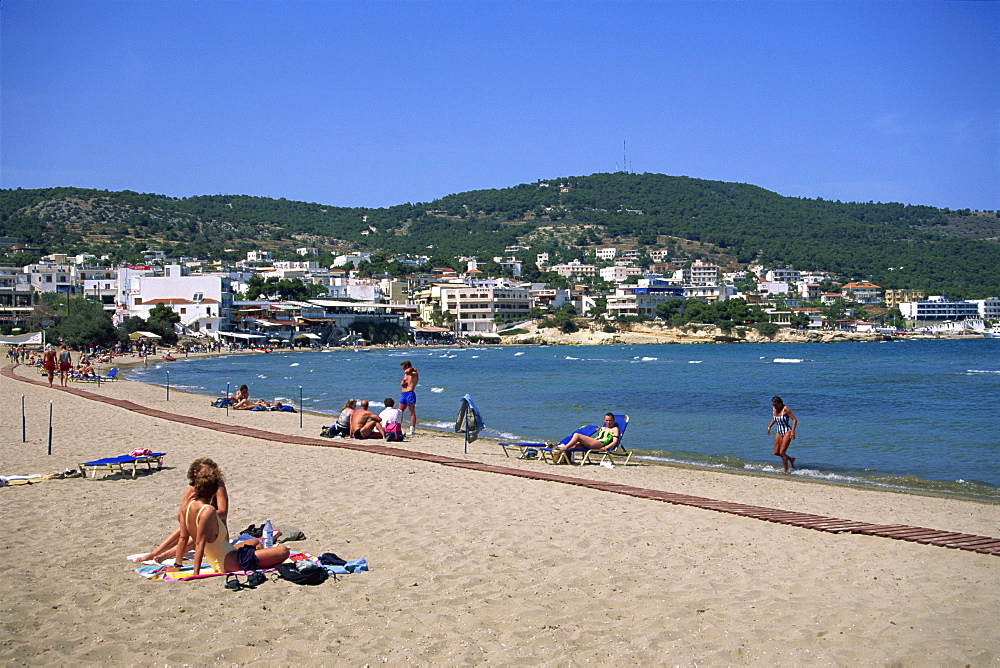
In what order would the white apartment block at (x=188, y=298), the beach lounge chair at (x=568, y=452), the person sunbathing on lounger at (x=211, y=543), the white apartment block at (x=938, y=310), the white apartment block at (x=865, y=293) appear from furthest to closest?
1. the white apartment block at (x=865, y=293)
2. the white apartment block at (x=938, y=310)
3. the white apartment block at (x=188, y=298)
4. the beach lounge chair at (x=568, y=452)
5. the person sunbathing on lounger at (x=211, y=543)

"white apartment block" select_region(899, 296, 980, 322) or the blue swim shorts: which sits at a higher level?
"white apartment block" select_region(899, 296, 980, 322)

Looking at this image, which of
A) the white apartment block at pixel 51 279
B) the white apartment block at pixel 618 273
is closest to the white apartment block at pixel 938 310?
the white apartment block at pixel 618 273

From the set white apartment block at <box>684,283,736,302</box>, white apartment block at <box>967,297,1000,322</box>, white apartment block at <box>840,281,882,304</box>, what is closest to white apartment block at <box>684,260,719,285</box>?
white apartment block at <box>840,281,882,304</box>

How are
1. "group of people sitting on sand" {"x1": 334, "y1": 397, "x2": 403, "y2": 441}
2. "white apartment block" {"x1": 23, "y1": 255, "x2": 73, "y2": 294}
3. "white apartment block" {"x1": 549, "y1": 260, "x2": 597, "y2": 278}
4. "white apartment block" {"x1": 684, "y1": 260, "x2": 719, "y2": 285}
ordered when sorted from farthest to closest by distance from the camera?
"white apartment block" {"x1": 549, "y1": 260, "x2": 597, "y2": 278} → "white apartment block" {"x1": 684, "y1": 260, "x2": 719, "y2": 285} → "white apartment block" {"x1": 23, "y1": 255, "x2": 73, "y2": 294} → "group of people sitting on sand" {"x1": 334, "y1": 397, "x2": 403, "y2": 441}

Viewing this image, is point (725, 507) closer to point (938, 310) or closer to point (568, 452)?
point (568, 452)

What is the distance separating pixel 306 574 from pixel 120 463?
5.36 meters

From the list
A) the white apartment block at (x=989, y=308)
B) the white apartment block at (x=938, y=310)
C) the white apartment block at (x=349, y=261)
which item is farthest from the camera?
the white apartment block at (x=349, y=261)

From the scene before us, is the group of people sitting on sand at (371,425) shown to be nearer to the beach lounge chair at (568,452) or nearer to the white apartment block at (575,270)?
the beach lounge chair at (568,452)

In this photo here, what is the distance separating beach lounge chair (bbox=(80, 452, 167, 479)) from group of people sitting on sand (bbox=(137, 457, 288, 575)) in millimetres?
4273

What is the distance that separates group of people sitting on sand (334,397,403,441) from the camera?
14406 mm

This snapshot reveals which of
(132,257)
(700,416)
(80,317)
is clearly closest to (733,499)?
(700,416)

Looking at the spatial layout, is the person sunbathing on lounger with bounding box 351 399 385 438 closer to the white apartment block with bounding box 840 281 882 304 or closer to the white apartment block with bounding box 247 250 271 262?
the white apartment block with bounding box 247 250 271 262

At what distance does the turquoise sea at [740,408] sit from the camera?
14.2 metres

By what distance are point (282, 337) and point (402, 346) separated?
602 inches
